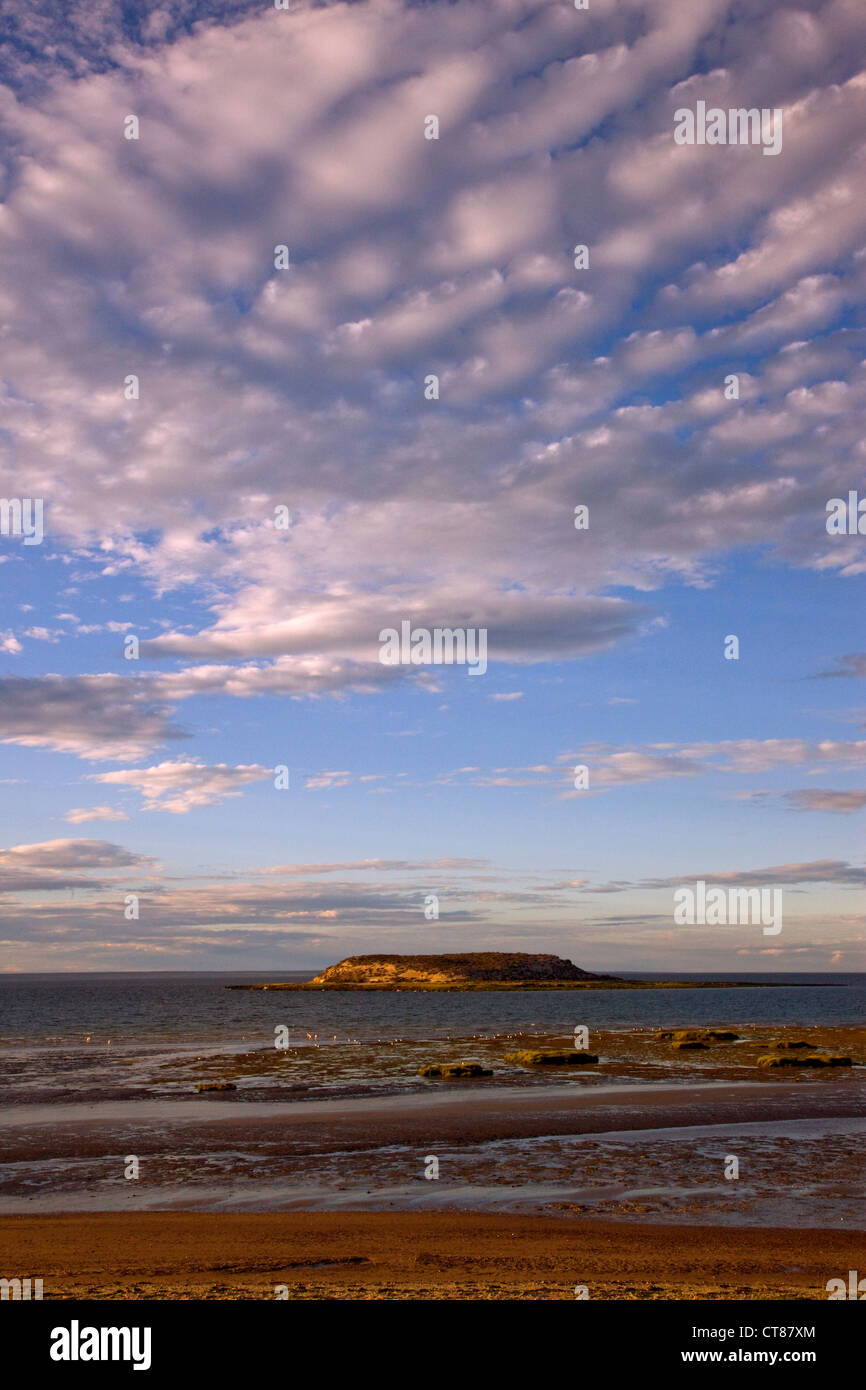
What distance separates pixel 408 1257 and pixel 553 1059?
4311cm

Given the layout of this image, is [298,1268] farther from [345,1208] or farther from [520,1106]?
[520,1106]

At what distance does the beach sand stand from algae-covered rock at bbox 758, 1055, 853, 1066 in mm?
41381

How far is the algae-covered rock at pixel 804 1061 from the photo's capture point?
5800 centimetres

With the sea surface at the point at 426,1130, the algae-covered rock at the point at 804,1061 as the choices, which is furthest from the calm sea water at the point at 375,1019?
the algae-covered rock at the point at 804,1061

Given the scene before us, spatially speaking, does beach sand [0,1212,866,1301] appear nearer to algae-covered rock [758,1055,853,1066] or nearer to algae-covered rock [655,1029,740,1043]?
algae-covered rock [758,1055,853,1066]

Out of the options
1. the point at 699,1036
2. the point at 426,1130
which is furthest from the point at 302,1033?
the point at 426,1130

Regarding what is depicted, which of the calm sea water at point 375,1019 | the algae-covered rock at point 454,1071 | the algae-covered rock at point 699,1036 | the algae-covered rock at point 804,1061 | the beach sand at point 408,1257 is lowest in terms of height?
the calm sea water at point 375,1019

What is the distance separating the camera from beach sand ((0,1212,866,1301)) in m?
16.0

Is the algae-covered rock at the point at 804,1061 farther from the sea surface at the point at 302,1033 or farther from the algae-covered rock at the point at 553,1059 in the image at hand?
the algae-covered rock at the point at 553,1059

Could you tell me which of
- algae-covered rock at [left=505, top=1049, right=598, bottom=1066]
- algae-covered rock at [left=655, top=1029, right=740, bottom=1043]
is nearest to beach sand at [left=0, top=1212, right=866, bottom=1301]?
algae-covered rock at [left=505, top=1049, right=598, bottom=1066]

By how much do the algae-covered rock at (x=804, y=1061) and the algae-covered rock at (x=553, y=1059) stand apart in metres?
Answer: 11.1

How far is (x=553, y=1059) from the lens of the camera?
58938 millimetres
